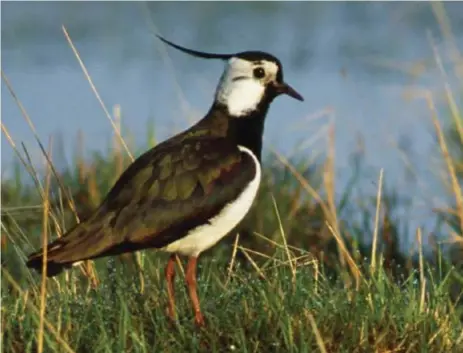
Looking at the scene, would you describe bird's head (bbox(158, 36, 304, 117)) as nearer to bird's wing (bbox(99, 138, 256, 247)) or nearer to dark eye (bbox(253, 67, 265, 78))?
dark eye (bbox(253, 67, 265, 78))

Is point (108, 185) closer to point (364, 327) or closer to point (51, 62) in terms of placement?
point (364, 327)

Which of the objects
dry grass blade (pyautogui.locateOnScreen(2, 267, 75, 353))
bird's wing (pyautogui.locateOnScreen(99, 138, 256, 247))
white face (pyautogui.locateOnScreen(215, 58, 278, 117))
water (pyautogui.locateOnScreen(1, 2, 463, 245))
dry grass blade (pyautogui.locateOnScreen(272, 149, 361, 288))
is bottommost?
water (pyautogui.locateOnScreen(1, 2, 463, 245))

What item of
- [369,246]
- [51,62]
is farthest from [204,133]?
[51,62]

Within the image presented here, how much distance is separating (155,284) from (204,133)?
0.57 m

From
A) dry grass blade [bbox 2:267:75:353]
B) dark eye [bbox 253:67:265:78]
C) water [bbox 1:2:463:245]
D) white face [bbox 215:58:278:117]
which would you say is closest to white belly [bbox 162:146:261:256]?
white face [bbox 215:58:278:117]

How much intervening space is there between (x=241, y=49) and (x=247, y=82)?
8784 mm

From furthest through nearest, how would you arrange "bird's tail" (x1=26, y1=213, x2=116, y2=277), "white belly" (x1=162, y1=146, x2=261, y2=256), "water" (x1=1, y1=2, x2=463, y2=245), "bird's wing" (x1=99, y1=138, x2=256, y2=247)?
"water" (x1=1, y1=2, x2=463, y2=245) → "white belly" (x1=162, y1=146, x2=261, y2=256) → "bird's wing" (x1=99, y1=138, x2=256, y2=247) → "bird's tail" (x1=26, y1=213, x2=116, y2=277)

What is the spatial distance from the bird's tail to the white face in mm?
794

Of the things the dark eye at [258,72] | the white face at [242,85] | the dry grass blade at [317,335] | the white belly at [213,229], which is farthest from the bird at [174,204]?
the dry grass blade at [317,335]

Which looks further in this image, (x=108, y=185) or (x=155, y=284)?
(x=108, y=185)

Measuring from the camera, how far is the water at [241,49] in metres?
10.1

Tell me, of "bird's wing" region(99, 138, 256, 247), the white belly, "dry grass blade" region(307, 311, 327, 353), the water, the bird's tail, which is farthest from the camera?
the water

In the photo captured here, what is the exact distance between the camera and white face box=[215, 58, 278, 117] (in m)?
5.91

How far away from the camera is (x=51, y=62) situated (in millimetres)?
14820
